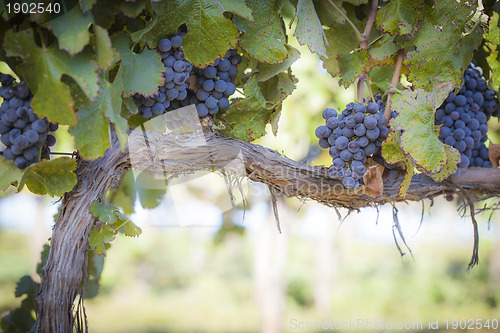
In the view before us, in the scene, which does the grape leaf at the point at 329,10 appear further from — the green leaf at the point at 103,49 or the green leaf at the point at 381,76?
the green leaf at the point at 103,49

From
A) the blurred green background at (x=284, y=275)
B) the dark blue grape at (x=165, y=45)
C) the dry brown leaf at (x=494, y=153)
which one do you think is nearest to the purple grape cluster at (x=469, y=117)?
the dry brown leaf at (x=494, y=153)

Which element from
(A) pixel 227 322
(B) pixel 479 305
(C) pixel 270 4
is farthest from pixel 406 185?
(B) pixel 479 305

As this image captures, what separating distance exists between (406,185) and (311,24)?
411 millimetres

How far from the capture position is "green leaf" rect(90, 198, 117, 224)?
29.3 inches

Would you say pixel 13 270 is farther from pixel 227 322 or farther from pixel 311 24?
pixel 311 24

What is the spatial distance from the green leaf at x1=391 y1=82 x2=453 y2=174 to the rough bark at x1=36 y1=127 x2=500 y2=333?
135 millimetres

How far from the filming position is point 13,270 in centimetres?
738

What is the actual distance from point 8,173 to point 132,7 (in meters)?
0.37

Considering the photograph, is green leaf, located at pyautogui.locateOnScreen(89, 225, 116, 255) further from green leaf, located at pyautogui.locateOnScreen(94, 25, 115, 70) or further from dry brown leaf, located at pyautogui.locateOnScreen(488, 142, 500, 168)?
dry brown leaf, located at pyautogui.locateOnScreen(488, 142, 500, 168)

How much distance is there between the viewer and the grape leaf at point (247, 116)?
0.89m

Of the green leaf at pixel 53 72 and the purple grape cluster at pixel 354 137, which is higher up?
the green leaf at pixel 53 72

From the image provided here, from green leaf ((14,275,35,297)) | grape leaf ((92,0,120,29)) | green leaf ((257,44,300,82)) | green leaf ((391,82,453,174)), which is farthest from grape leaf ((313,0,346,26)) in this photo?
green leaf ((14,275,35,297))

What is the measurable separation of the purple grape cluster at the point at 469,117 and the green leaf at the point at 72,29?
2.84 ft

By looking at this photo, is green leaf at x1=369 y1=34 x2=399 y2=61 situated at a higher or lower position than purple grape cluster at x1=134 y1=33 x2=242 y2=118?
higher
